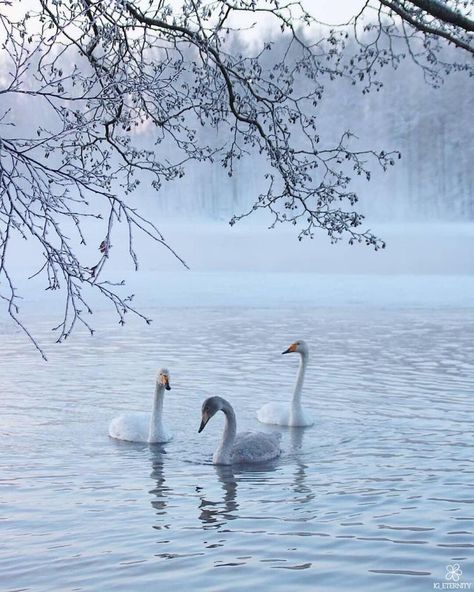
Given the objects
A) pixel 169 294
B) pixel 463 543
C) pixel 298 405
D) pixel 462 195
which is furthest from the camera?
pixel 462 195

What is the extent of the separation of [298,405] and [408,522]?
392cm

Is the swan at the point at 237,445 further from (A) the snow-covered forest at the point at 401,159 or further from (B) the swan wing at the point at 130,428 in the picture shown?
(A) the snow-covered forest at the point at 401,159

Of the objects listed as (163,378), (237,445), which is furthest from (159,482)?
(163,378)

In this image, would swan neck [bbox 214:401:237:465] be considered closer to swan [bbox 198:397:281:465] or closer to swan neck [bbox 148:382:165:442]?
swan [bbox 198:397:281:465]

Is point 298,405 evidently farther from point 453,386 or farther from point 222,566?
point 222,566


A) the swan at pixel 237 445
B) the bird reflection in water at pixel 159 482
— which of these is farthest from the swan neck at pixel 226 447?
the bird reflection in water at pixel 159 482

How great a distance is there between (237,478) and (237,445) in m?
0.61

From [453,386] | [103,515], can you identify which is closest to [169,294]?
[453,386]

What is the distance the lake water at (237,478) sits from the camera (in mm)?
6484

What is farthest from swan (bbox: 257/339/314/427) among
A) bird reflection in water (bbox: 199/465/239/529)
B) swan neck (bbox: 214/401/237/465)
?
bird reflection in water (bbox: 199/465/239/529)

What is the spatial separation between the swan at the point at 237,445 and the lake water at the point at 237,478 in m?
0.13

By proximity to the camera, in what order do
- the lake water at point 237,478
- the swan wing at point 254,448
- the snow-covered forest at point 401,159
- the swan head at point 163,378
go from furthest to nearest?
the snow-covered forest at point 401,159, the swan head at point 163,378, the swan wing at point 254,448, the lake water at point 237,478

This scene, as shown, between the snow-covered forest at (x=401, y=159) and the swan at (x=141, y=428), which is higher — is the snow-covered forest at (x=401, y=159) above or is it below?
above

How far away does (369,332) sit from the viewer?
744 inches
